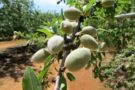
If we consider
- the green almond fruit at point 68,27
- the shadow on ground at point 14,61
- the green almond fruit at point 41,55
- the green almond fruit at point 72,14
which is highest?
the green almond fruit at point 72,14

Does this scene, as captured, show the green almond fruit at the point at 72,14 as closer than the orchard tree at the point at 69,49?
No

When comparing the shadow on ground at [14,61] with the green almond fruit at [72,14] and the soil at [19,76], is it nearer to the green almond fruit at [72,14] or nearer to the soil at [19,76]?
the soil at [19,76]

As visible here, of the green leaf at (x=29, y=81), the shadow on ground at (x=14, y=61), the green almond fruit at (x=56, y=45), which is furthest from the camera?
the shadow on ground at (x=14, y=61)

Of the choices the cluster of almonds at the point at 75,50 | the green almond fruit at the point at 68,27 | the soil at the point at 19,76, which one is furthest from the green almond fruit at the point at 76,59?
the soil at the point at 19,76

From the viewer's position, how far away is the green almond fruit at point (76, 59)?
54 centimetres

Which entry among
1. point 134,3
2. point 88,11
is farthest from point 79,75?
point 88,11

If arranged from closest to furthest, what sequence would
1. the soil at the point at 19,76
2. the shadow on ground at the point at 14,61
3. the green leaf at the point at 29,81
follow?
the green leaf at the point at 29,81 < the soil at the point at 19,76 < the shadow on ground at the point at 14,61

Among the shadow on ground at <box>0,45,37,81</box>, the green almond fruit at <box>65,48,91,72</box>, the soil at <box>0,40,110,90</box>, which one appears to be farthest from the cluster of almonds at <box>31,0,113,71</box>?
the shadow on ground at <box>0,45,37,81</box>

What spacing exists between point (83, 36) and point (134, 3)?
1.34 meters

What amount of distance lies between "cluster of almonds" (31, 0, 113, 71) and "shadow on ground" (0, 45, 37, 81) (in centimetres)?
694

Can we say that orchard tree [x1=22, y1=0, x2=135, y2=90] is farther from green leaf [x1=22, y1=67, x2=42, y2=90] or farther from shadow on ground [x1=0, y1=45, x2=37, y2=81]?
shadow on ground [x1=0, y1=45, x2=37, y2=81]

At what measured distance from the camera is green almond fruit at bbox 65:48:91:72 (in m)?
0.54

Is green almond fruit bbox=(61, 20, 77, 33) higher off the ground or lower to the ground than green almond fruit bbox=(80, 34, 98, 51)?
higher

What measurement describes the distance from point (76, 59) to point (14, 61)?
29.9 ft
